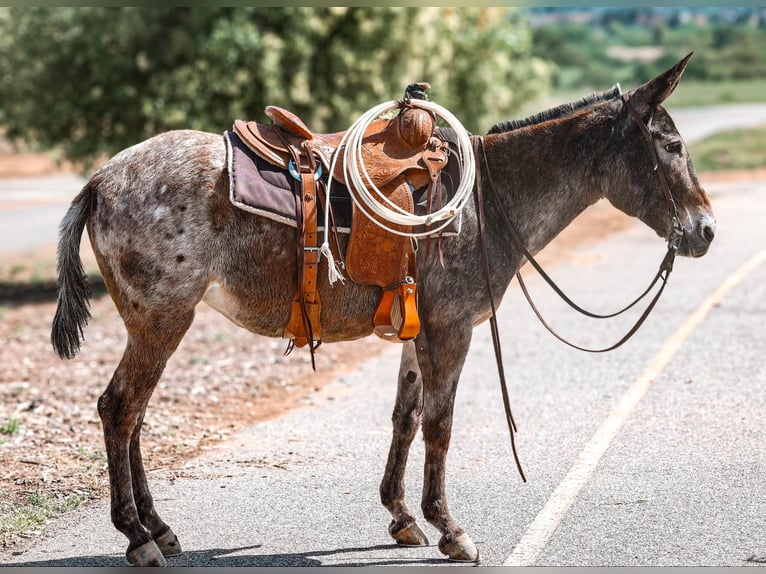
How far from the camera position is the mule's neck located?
5.71m

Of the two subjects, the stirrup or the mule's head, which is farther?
the mule's head

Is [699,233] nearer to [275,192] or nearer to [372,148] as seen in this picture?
[372,148]

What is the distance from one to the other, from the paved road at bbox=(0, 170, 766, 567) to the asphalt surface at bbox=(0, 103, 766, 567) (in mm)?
16

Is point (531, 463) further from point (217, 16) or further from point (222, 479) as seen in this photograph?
point (217, 16)

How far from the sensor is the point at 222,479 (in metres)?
6.65

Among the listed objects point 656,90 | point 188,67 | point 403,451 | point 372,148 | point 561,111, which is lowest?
point 403,451

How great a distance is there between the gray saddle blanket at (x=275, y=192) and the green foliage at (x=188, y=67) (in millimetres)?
8182

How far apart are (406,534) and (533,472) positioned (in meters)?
1.26

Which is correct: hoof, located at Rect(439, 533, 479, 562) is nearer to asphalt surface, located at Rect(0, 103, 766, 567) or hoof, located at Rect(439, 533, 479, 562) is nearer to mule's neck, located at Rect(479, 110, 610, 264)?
asphalt surface, located at Rect(0, 103, 766, 567)

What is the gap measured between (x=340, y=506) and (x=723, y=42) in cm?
5600

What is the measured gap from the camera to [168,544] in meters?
5.58

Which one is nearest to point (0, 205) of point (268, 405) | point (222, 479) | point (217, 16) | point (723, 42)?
point (217, 16)

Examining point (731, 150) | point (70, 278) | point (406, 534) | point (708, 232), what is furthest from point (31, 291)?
point (731, 150)

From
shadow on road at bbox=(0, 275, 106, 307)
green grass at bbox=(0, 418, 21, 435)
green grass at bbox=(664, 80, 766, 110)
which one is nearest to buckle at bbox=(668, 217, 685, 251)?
green grass at bbox=(0, 418, 21, 435)
